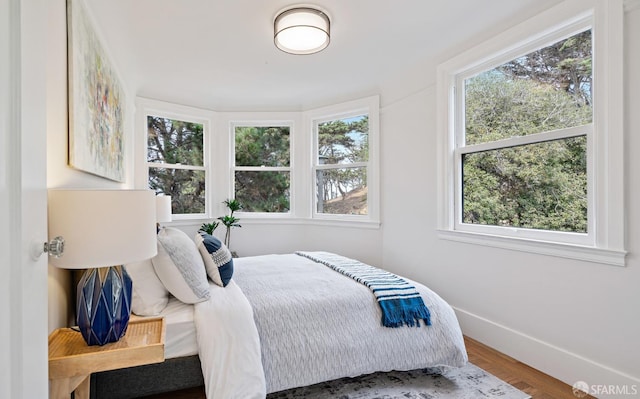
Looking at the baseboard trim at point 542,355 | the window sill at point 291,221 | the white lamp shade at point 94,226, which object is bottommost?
the baseboard trim at point 542,355

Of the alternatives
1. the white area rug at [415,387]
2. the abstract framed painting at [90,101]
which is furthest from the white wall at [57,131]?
Result: the white area rug at [415,387]

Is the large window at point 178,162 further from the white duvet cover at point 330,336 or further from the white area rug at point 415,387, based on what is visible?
the white area rug at point 415,387

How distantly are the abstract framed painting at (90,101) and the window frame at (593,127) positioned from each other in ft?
8.85

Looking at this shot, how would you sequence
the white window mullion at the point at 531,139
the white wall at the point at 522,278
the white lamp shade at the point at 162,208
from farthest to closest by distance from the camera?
the white lamp shade at the point at 162,208 → the white window mullion at the point at 531,139 → the white wall at the point at 522,278

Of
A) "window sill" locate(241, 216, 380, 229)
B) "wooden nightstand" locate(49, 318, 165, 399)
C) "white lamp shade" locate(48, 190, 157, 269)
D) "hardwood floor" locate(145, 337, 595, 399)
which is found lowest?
"hardwood floor" locate(145, 337, 595, 399)

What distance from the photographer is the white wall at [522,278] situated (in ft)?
5.92

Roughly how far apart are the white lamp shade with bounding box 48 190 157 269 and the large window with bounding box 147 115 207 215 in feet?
10.3

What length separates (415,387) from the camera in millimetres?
1992

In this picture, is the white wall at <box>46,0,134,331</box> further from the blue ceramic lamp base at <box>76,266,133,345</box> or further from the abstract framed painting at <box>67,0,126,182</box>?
the blue ceramic lamp base at <box>76,266,133,345</box>

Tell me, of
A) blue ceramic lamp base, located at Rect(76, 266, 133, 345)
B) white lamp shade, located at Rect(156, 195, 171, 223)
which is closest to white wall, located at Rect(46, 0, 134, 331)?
blue ceramic lamp base, located at Rect(76, 266, 133, 345)

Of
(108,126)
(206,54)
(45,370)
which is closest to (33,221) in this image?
(45,370)

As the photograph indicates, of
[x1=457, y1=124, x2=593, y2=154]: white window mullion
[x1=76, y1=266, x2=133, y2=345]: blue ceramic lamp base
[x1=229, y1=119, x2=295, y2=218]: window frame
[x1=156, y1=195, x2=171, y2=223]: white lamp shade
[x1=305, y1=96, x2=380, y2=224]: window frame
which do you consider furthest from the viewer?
[x1=229, y1=119, x2=295, y2=218]: window frame

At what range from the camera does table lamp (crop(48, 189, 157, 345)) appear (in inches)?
44.0

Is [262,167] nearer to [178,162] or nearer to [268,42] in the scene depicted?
[178,162]
